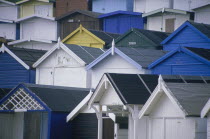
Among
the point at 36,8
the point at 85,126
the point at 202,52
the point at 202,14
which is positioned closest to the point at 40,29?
the point at 36,8

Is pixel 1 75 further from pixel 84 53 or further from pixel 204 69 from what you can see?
pixel 204 69

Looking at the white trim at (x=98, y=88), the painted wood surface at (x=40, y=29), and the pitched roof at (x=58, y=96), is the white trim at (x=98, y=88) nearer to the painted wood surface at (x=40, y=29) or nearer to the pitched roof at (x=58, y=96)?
the pitched roof at (x=58, y=96)

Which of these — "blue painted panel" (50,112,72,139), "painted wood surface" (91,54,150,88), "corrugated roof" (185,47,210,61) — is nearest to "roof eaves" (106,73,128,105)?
"blue painted panel" (50,112,72,139)

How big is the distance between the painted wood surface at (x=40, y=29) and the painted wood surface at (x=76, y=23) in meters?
1.02

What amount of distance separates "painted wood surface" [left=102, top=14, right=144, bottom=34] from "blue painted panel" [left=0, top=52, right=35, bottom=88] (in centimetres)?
1147

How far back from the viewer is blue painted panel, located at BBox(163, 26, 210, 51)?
3500 centimetres

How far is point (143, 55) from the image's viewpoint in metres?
34.0

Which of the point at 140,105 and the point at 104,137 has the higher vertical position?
the point at 140,105

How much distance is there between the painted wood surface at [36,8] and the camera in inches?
2244

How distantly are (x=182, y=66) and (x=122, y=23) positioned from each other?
18.8 metres

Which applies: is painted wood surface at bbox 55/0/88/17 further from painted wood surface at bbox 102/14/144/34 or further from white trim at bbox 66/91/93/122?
white trim at bbox 66/91/93/122

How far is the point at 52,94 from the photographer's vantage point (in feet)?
98.9

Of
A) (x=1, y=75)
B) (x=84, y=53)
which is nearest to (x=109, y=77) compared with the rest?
(x=84, y=53)

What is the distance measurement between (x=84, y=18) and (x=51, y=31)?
14.1 feet
